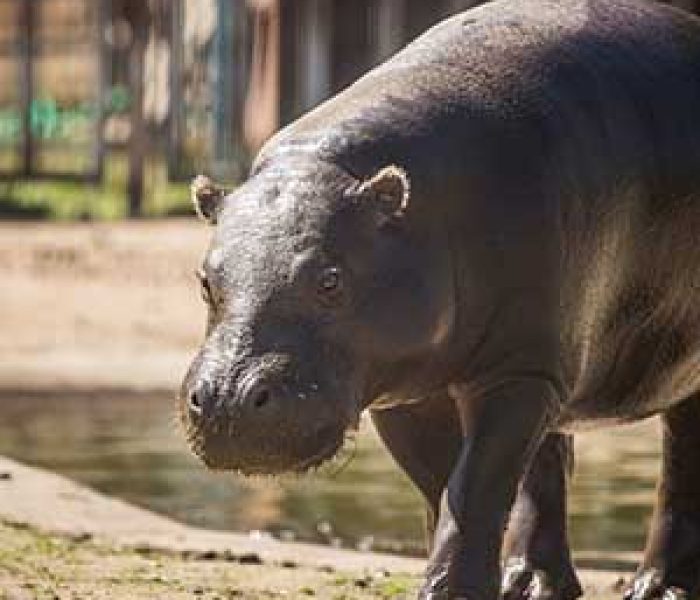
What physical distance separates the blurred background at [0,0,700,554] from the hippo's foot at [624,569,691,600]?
1602mm

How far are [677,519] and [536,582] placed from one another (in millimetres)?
498

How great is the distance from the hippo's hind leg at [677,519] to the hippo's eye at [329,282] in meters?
1.90

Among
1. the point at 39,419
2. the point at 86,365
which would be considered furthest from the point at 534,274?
the point at 86,365

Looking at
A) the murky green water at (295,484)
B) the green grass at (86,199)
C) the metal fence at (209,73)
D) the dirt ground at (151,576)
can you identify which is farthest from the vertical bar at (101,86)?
the dirt ground at (151,576)

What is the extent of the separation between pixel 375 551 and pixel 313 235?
11.5 ft

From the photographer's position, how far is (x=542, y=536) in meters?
7.39

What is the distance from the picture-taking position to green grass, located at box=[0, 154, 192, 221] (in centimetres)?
2516

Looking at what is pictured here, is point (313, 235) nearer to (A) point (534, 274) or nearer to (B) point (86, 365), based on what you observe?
(A) point (534, 274)

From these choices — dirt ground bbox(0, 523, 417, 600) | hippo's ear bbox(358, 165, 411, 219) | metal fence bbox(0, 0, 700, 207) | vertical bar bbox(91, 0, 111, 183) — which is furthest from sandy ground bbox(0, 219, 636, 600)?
metal fence bbox(0, 0, 700, 207)

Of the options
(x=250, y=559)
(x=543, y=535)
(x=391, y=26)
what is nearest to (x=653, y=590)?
(x=543, y=535)

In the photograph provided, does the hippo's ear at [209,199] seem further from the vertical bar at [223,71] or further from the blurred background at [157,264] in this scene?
the vertical bar at [223,71]

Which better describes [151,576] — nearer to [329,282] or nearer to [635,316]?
[635,316]

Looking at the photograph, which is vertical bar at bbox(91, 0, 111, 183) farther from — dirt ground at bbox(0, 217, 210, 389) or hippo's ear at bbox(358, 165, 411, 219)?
hippo's ear at bbox(358, 165, 411, 219)

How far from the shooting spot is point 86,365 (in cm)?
1627
